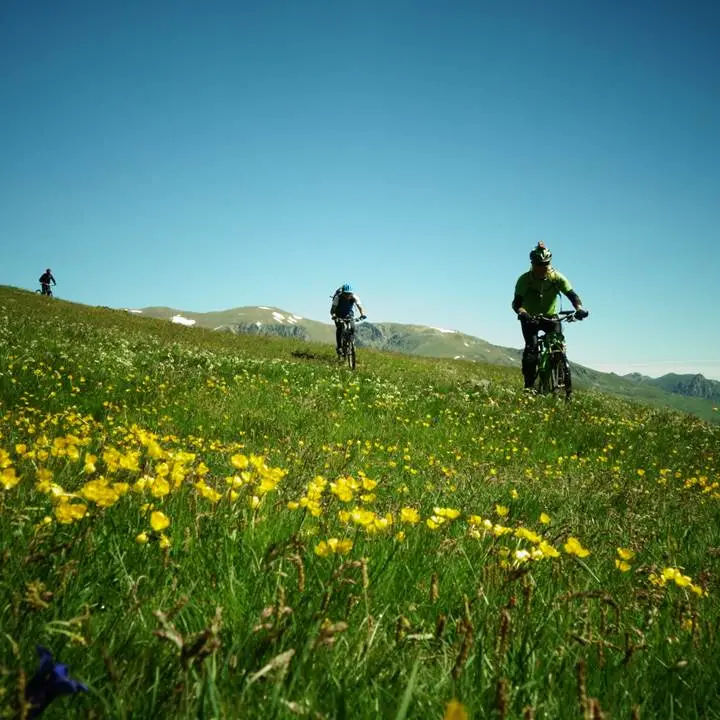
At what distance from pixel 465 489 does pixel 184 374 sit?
8.43 metres

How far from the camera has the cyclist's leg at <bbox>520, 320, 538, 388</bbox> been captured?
1337 centimetres

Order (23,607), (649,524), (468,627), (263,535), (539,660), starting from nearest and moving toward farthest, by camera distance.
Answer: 1. (468,627)
2. (23,607)
3. (539,660)
4. (263,535)
5. (649,524)

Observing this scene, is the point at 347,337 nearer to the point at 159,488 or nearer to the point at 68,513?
the point at 159,488

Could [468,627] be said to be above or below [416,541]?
above

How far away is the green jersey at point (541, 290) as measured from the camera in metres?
13.5

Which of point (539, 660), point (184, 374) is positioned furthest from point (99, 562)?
point (184, 374)

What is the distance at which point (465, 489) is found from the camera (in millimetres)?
5227

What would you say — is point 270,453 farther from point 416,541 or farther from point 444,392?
point 444,392

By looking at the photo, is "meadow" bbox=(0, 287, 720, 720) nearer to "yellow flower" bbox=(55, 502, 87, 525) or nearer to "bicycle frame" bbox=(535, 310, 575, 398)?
"yellow flower" bbox=(55, 502, 87, 525)

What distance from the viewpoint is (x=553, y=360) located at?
13797 mm

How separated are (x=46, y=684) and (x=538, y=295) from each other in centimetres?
1408

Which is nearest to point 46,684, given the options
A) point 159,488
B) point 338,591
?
point 338,591

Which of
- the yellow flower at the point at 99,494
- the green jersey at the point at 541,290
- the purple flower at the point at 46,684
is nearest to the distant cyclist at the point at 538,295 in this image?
the green jersey at the point at 541,290

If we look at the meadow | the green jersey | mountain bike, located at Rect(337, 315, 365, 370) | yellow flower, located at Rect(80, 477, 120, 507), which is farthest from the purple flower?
mountain bike, located at Rect(337, 315, 365, 370)
